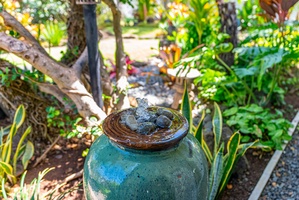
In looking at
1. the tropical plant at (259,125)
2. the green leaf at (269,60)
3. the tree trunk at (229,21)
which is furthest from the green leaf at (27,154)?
the tree trunk at (229,21)

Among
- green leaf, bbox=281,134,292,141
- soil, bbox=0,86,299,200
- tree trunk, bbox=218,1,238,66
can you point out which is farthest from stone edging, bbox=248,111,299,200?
tree trunk, bbox=218,1,238,66

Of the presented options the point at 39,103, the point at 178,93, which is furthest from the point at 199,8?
the point at 39,103

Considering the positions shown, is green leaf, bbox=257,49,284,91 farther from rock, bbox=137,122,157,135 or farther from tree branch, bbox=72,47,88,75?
rock, bbox=137,122,157,135

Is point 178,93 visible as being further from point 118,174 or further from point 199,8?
point 118,174

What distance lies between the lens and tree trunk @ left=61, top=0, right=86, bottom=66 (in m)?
2.30

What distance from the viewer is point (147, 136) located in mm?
1067

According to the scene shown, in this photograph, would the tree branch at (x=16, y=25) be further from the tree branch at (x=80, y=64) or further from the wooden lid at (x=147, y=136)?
the wooden lid at (x=147, y=136)

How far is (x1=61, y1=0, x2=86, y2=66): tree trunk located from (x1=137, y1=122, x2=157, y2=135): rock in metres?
1.48

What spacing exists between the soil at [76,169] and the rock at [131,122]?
94cm

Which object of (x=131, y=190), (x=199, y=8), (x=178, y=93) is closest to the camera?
(x=131, y=190)

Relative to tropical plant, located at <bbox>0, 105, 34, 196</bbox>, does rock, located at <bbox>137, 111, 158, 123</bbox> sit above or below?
above

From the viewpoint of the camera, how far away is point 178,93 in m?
3.00

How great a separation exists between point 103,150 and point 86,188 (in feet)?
0.61

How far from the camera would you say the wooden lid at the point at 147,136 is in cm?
103
